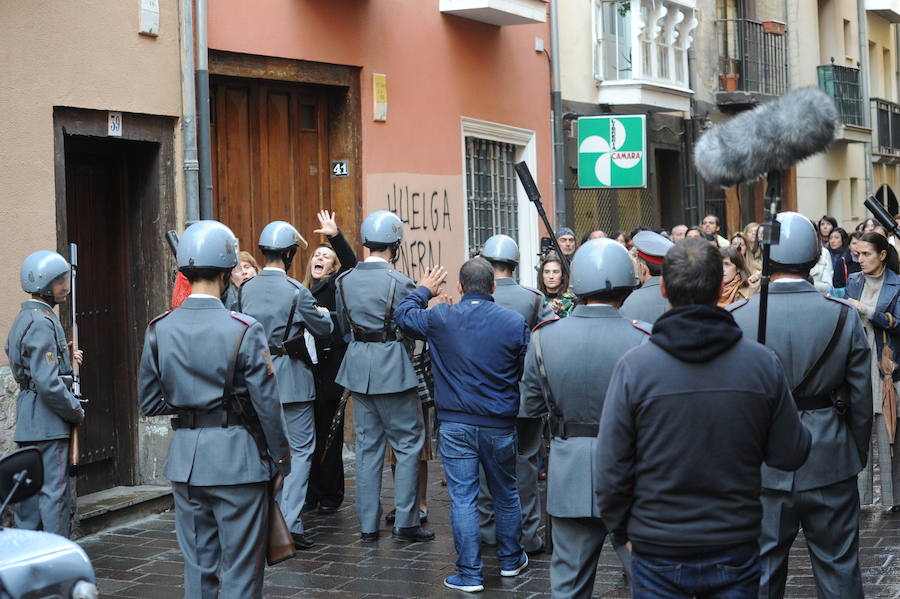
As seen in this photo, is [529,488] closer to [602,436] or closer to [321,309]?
[321,309]

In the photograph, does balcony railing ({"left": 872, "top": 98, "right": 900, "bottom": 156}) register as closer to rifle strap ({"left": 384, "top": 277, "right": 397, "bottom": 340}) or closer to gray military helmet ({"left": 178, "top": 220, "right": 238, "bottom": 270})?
rifle strap ({"left": 384, "top": 277, "right": 397, "bottom": 340})

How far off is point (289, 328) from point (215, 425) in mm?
2806

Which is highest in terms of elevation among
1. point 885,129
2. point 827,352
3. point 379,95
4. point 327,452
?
point 885,129

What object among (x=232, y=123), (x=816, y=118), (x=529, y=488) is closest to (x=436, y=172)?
(x=232, y=123)

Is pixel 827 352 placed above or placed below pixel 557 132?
below

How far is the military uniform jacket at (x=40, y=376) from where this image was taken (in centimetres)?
779

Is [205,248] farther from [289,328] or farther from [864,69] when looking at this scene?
[864,69]

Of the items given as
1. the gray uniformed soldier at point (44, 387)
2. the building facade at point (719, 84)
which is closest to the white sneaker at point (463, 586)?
the gray uniformed soldier at point (44, 387)

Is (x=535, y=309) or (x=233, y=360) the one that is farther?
(x=535, y=309)

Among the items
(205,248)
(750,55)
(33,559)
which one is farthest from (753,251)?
(750,55)

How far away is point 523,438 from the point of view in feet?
28.6

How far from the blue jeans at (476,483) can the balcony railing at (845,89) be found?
22.5m

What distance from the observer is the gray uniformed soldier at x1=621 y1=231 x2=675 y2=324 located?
7969 mm

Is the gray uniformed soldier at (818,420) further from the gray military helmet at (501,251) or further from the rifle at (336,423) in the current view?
the rifle at (336,423)
